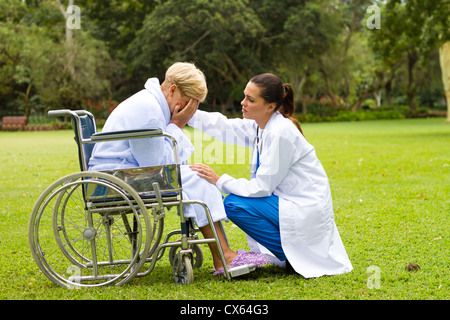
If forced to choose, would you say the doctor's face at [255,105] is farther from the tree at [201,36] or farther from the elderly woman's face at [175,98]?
the tree at [201,36]

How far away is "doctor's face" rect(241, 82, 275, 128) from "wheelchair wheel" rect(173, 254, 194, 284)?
0.94 m

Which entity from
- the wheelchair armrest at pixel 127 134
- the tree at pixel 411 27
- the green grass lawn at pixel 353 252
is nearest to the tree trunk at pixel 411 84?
the tree at pixel 411 27

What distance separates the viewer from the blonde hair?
3.35m

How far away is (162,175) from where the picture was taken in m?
3.14

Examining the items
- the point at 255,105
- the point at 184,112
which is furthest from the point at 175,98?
the point at 255,105

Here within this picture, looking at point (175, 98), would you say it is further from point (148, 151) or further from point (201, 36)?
point (201, 36)

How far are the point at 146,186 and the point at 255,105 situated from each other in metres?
0.83

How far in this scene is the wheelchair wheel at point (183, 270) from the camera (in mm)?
3277

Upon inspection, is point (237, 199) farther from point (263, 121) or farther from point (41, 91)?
point (41, 91)

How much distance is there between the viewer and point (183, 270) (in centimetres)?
336

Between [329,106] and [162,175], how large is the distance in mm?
35435

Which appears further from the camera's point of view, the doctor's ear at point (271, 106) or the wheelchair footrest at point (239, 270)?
the doctor's ear at point (271, 106)

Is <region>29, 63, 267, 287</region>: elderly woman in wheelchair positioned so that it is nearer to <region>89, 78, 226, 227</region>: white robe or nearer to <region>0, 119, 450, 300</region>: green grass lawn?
<region>89, 78, 226, 227</region>: white robe

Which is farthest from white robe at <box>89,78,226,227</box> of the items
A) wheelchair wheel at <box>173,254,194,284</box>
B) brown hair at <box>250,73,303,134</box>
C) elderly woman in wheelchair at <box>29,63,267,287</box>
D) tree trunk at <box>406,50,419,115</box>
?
tree trunk at <box>406,50,419,115</box>
